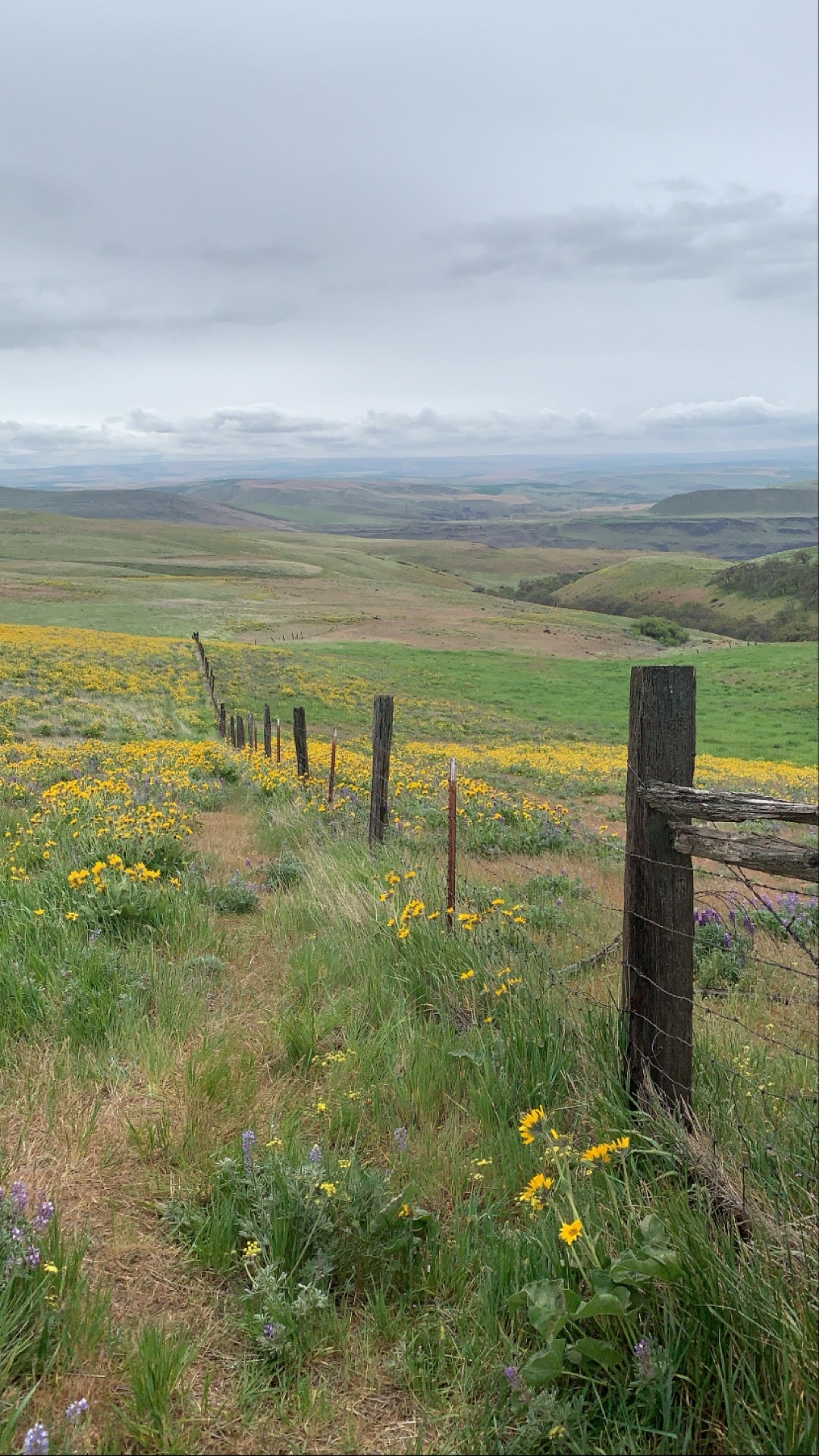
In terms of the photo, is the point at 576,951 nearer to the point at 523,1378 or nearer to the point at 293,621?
the point at 523,1378

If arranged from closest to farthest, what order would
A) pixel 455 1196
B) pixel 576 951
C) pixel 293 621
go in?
pixel 455 1196 → pixel 576 951 → pixel 293 621

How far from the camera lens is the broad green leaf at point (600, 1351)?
7.09 feet

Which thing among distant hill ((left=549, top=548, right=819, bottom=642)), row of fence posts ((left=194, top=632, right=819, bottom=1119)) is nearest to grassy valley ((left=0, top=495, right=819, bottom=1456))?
row of fence posts ((left=194, top=632, right=819, bottom=1119))

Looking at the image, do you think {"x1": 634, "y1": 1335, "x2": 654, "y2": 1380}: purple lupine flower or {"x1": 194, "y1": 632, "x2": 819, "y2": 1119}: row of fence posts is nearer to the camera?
{"x1": 634, "y1": 1335, "x2": 654, "y2": 1380}: purple lupine flower

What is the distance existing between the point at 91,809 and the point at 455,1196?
19.8ft

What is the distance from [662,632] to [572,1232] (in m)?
84.0

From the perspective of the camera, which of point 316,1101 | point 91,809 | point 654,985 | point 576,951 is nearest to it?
point 654,985

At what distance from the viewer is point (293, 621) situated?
6925 cm

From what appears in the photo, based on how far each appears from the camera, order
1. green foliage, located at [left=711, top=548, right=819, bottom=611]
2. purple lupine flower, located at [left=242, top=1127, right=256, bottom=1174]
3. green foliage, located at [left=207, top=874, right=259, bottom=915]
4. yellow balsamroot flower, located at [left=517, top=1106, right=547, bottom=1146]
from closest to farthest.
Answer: yellow balsamroot flower, located at [left=517, top=1106, right=547, bottom=1146], purple lupine flower, located at [left=242, top=1127, right=256, bottom=1174], green foliage, located at [left=207, top=874, right=259, bottom=915], green foliage, located at [left=711, top=548, right=819, bottom=611]

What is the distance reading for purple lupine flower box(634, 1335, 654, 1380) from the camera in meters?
2.11

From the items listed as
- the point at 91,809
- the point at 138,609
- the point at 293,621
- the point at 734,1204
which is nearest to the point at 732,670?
the point at 293,621

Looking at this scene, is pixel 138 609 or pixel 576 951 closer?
pixel 576 951

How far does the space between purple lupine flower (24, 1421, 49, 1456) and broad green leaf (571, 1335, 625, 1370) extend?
1.30 meters

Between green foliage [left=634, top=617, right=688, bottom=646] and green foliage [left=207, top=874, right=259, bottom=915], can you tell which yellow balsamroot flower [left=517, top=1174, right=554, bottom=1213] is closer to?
green foliage [left=207, top=874, right=259, bottom=915]
